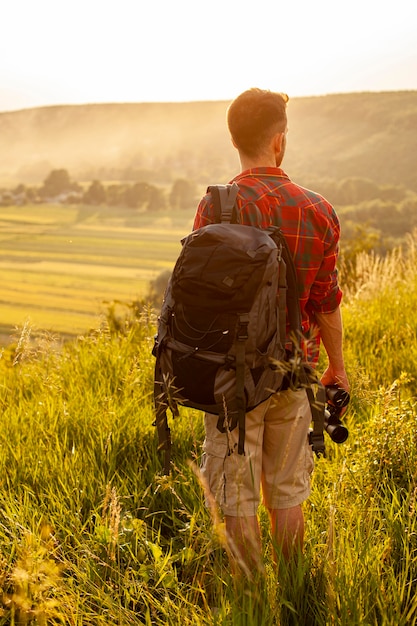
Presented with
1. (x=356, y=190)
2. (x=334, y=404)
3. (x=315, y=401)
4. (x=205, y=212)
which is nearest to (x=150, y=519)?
(x=334, y=404)

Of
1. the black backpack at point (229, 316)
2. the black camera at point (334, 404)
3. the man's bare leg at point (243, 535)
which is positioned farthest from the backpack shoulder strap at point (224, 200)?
the man's bare leg at point (243, 535)

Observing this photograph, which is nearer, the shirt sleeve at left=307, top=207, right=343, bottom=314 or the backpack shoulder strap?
the backpack shoulder strap

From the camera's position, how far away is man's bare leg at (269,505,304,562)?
2393mm

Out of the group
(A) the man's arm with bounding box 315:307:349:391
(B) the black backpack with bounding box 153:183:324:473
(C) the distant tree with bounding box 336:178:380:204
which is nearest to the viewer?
(B) the black backpack with bounding box 153:183:324:473

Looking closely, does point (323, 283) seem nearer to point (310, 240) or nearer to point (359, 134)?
point (310, 240)

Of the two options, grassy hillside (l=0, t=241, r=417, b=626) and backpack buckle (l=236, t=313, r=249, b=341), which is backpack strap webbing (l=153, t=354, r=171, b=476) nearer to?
grassy hillside (l=0, t=241, r=417, b=626)

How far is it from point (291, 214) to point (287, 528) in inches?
46.0

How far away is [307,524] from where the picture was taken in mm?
2801

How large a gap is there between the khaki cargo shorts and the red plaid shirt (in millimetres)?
432

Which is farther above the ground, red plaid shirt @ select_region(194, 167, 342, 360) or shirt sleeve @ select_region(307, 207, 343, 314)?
red plaid shirt @ select_region(194, 167, 342, 360)

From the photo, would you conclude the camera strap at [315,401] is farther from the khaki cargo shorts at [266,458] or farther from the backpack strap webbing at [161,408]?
the backpack strap webbing at [161,408]

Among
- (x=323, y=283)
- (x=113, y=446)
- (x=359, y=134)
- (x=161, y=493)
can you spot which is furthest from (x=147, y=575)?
(x=359, y=134)

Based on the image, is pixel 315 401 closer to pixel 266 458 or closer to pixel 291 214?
pixel 266 458

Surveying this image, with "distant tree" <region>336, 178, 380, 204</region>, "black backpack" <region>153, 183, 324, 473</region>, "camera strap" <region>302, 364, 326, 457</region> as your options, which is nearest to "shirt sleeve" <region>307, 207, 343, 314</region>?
"black backpack" <region>153, 183, 324, 473</region>
